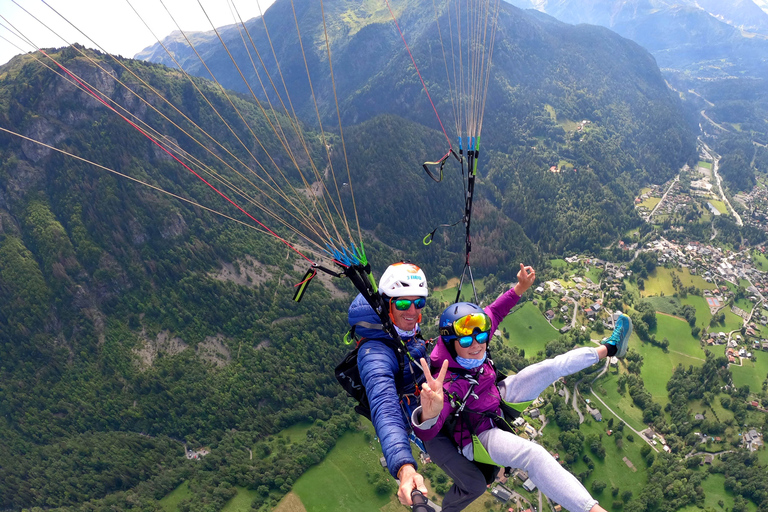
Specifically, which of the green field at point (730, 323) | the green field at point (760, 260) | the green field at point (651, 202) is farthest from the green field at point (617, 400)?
the green field at point (651, 202)

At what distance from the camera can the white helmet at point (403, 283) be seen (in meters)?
7.61

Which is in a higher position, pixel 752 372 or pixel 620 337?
pixel 620 337

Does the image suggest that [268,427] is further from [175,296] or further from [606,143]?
[606,143]

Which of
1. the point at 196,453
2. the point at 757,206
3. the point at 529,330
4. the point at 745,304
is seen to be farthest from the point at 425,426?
the point at 757,206

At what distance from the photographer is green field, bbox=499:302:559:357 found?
6594cm

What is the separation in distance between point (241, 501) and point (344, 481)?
14756 millimetres

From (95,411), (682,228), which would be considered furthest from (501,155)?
(95,411)

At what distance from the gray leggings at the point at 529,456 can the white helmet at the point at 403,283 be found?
2821 millimetres

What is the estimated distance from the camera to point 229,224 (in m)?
82.7

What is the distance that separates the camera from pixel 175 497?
175ft

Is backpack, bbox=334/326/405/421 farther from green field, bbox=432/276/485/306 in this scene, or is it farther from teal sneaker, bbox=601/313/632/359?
green field, bbox=432/276/485/306

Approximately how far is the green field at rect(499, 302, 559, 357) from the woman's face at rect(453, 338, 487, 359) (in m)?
63.4

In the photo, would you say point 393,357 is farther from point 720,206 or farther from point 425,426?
point 720,206

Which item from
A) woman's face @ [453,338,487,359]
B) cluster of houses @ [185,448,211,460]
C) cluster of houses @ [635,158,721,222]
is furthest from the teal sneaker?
cluster of houses @ [635,158,721,222]
